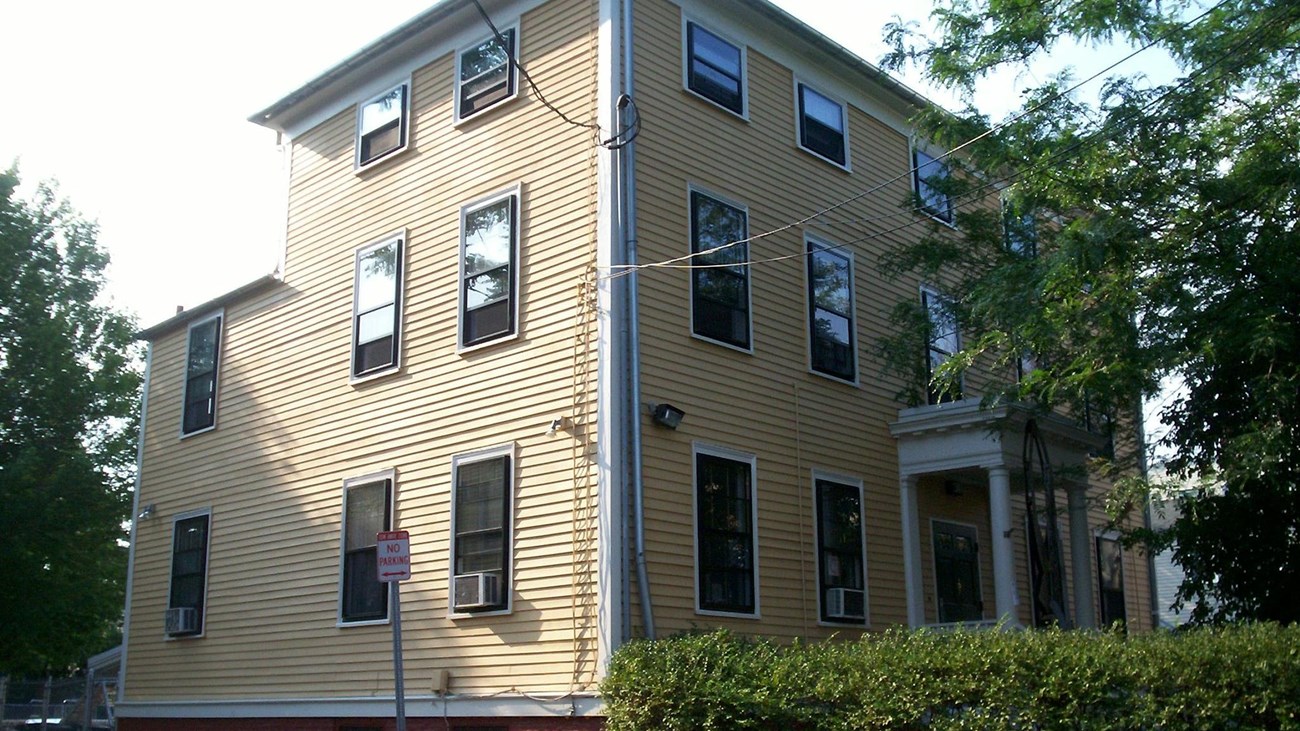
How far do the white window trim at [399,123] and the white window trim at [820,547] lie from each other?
758 cm

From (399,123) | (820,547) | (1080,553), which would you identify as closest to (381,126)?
(399,123)

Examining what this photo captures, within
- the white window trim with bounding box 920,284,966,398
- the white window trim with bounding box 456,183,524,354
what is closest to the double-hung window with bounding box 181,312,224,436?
the white window trim with bounding box 456,183,524,354

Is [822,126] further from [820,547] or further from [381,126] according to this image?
[381,126]

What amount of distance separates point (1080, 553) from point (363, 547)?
10243 mm

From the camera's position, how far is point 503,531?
1529 centimetres

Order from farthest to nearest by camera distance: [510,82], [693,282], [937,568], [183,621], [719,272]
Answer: [183,621], [937,568], [510,82], [719,272], [693,282]

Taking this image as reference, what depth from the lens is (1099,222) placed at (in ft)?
45.5

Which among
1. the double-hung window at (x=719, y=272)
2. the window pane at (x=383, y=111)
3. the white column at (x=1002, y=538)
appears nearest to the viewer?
the double-hung window at (x=719, y=272)

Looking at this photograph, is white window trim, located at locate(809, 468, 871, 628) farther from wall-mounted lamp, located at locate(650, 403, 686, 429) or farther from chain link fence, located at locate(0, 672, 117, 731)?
chain link fence, located at locate(0, 672, 117, 731)

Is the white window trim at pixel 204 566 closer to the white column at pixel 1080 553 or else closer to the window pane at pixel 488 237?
the window pane at pixel 488 237

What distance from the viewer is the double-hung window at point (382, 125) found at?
1875 centimetres

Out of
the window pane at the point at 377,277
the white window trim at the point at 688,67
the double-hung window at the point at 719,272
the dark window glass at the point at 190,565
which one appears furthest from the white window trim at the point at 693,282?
the dark window glass at the point at 190,565

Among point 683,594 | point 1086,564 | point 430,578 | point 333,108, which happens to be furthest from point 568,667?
point 333,108

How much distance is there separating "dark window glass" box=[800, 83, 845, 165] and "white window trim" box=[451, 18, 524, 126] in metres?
4.34
